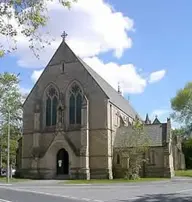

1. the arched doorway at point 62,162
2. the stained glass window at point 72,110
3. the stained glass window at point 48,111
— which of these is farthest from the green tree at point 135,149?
the stained glass window at point 48,111

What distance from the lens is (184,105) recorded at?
72438 millimetres

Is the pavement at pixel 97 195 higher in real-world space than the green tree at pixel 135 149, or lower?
lower

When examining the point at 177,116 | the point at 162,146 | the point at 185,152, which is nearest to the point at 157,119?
the point at 185,152

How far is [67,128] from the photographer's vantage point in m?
51.2

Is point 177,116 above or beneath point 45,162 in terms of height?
above

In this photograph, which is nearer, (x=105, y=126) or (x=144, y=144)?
(x=144, y=144)

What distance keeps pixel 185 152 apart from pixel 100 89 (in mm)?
39325

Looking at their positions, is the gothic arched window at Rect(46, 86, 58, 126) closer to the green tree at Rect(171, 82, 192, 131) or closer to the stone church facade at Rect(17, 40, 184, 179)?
the stone church facade at Rect(17, 40, 184, 179)

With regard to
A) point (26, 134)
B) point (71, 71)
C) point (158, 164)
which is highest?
point (71, 71)

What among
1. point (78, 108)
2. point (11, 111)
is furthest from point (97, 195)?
point (11, 111)

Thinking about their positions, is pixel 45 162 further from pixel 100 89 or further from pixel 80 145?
pixel 100 89

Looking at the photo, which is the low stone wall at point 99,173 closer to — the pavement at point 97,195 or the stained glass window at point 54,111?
the stained glass window at point 54,111

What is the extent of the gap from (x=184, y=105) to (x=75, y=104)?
27831 mm

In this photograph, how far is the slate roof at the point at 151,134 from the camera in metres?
50.8
